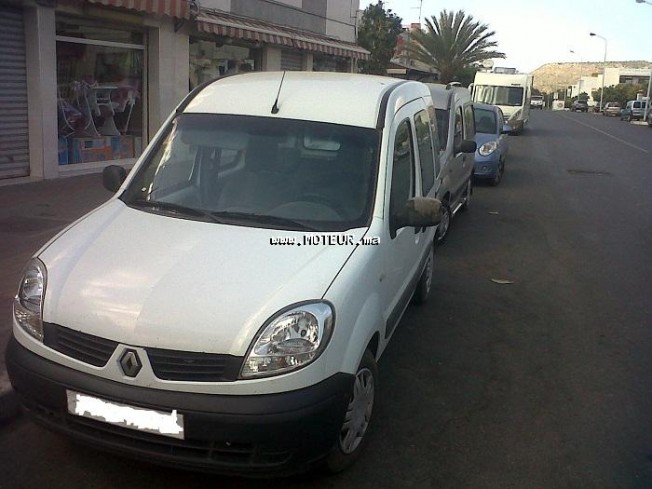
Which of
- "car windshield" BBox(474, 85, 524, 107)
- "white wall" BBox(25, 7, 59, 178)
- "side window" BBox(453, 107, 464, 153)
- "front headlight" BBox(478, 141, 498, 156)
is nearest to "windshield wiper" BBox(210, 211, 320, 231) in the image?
"side window" BBox(453, 107, 464, 153)

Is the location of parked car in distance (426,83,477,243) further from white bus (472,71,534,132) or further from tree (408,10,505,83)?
tree (408,10,505,83)

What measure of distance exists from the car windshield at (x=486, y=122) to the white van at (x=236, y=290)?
34.1 feet

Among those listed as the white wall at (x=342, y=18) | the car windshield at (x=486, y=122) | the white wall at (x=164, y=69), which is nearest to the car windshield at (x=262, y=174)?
the white wall at (x=164, y=69)

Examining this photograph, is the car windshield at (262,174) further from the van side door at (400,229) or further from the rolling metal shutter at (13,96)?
the rolling metal shutter at (13,96)

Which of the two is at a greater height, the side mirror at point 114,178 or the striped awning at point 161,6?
the striped awning at point 161,6

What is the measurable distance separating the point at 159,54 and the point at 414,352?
416 inches

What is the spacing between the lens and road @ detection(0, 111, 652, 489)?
342 cm

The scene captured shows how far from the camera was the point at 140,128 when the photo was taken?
552 inches

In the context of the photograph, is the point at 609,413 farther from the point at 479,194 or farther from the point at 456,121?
the point at 479,194

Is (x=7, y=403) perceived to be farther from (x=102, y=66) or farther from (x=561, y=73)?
(x=561, y=73)

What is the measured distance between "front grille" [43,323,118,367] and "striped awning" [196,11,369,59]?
38.2 feet

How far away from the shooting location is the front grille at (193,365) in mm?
2883

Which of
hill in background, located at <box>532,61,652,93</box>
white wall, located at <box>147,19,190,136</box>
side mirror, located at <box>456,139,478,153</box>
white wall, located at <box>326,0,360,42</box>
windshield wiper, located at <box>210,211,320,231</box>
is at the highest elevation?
hill in background, located at <box>532,61,652,93</box>

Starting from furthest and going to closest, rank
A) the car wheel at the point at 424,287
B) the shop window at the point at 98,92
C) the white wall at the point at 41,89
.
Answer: the shop window at the point at 98,92 < the white wall at the point at 41,89 < the car wheel at the point at 424,287
